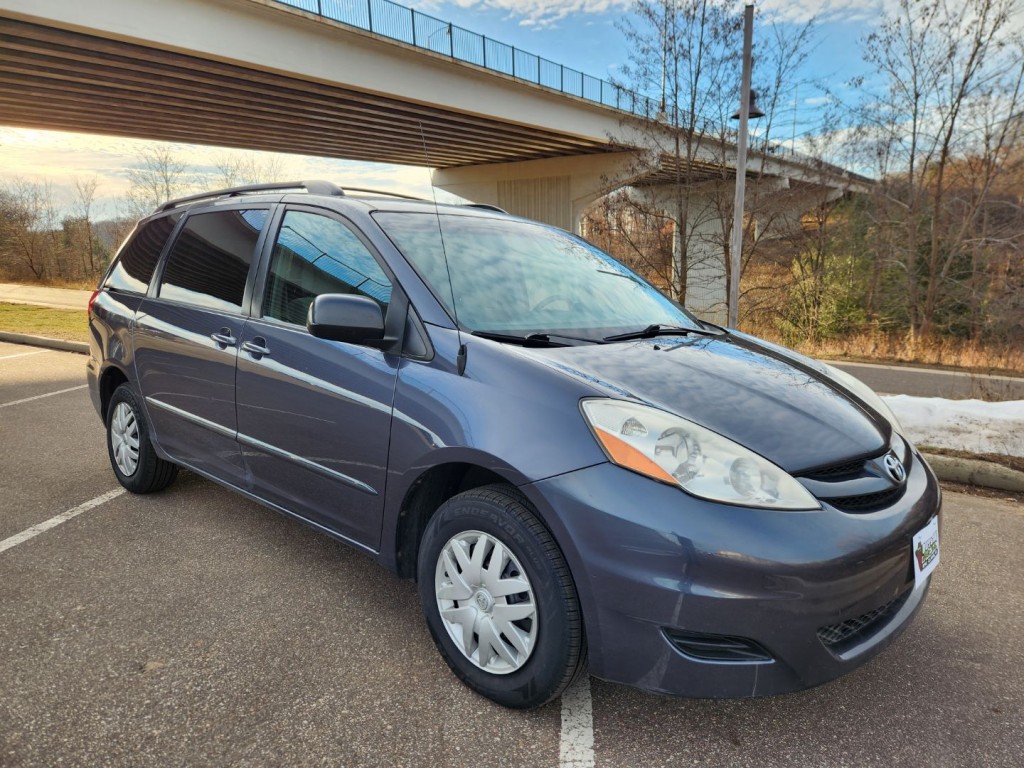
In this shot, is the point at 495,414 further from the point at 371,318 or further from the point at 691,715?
the point at 691,715

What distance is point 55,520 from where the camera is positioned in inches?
146

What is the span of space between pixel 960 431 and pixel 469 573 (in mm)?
4601

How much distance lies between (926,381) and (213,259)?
10.7 m

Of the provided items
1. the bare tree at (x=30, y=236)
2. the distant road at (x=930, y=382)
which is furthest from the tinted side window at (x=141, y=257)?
the bare tree at (x=30, y=236)

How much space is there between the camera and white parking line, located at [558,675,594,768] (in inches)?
76.1

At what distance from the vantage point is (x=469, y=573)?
2129 millimetres

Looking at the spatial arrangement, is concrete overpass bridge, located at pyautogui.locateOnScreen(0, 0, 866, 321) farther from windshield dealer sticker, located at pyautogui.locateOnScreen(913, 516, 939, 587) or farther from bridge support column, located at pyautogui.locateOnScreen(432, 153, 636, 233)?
windshield dealer sticker, located at pyautogui.locateOnScreen(913, 516, 939, 587)

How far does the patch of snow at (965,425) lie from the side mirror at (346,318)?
432 cm

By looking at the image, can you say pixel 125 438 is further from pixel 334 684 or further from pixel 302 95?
pixel 302 95

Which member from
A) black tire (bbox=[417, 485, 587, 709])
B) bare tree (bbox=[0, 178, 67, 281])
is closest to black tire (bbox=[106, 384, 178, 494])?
black tire (bbox=[417, 485, 587, 709])

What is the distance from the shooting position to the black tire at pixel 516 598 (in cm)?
191

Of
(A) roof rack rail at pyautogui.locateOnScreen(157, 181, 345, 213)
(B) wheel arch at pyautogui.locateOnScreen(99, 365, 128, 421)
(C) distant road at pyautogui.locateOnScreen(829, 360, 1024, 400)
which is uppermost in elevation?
(A) roof rack rail at pyautogui.locateOnScreen(157, 181, 345, 213)

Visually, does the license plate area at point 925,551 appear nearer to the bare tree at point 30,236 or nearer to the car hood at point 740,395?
the car hood at point 740,395

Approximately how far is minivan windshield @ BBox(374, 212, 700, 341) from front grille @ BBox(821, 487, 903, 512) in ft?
3.43
